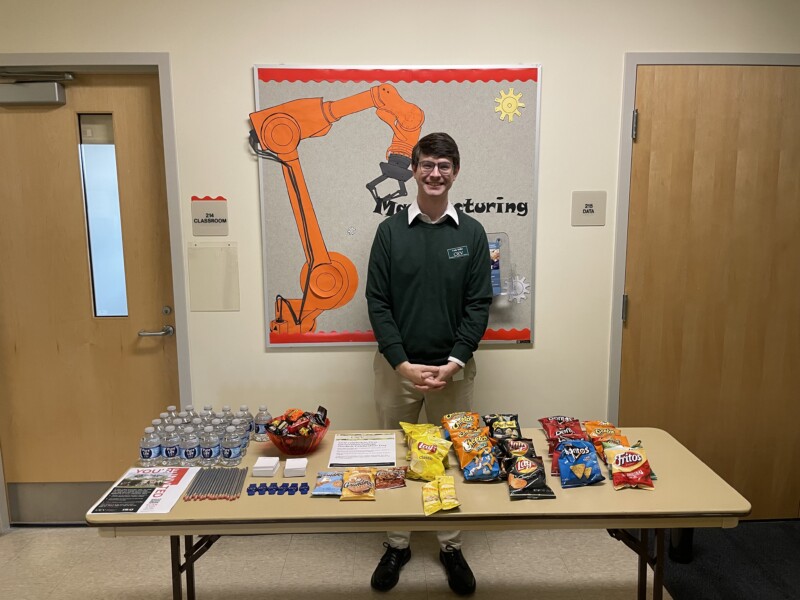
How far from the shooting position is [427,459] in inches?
57.2

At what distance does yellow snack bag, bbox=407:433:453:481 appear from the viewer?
1.44 metres

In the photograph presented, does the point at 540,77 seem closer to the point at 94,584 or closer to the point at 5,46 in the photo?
the point at 5,46

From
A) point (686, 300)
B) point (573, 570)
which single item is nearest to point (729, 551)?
point (573, 570)

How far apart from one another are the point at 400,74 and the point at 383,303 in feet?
3.29

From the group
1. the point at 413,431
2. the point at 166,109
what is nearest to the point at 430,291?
the point at 413,431

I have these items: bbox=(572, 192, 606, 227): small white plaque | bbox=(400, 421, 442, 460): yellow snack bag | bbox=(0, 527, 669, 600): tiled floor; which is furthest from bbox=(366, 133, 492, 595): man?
bbox=(572, 192, 606, 227): small white plaque

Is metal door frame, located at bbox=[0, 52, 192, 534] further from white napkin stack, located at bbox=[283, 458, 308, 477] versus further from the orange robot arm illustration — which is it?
white napkin stack, located at bbox=[283, 458, 308, 477]

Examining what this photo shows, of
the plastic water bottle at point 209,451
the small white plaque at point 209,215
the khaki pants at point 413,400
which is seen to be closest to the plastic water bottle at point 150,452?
the plastic water bottle at point 209,451

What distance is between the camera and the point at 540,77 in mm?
2191

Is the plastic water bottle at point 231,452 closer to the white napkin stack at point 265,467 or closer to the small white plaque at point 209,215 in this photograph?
the white napkin stack at point 265,467

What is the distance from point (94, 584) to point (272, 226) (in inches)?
66.0

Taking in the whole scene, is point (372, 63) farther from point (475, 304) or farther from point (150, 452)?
point (150, 452)

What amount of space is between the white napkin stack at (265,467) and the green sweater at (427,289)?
61cm

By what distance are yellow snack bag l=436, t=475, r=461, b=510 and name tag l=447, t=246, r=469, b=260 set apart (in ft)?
2.85
